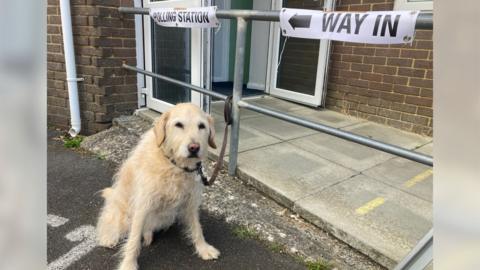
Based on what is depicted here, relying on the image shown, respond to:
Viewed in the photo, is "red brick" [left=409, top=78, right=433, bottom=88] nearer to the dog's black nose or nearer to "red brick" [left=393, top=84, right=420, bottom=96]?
"red brick" [left=393, top=84, right=420, bottom=96]

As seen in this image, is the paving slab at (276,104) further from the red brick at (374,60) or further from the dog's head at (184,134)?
the dog's head at (184,134)

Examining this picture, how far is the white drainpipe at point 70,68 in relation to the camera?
160 inches

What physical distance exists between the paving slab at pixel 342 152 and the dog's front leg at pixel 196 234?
5.64 ft

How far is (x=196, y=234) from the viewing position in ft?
7.79

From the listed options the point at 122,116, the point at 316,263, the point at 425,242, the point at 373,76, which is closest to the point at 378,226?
the point at 316,263

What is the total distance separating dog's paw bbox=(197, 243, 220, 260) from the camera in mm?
2301

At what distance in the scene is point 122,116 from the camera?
15.1 feet

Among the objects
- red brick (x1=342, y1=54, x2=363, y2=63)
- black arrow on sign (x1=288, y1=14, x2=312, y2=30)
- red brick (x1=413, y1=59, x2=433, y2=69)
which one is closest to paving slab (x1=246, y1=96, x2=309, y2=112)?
red brick (x1=342, y1=54, x2=363, y2=63)

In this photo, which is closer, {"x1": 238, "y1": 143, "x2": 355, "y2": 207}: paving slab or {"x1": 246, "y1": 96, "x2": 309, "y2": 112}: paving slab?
{"x1": 238, "y1": 143, "x2": 355, "y2": 207}: paving slab

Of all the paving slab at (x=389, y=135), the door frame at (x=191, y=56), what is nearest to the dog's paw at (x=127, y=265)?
the door frame at (x=191, y=56)

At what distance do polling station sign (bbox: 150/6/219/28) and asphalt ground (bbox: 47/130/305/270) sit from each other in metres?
1.77

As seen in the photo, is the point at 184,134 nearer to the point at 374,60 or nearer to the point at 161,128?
the point at 161,128

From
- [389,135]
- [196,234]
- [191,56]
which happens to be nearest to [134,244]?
[196,234]
